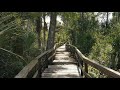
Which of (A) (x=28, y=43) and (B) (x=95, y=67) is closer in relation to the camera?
(B) (x=95, y=67)

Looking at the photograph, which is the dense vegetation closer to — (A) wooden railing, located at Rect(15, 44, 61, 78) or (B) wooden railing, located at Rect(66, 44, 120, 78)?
(A) wooden railing, located at Rect(15, 44, 61, 78)

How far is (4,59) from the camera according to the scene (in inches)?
500

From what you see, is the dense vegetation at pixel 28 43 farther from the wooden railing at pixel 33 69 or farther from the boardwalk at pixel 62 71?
the boardwalk at pixel 62 71

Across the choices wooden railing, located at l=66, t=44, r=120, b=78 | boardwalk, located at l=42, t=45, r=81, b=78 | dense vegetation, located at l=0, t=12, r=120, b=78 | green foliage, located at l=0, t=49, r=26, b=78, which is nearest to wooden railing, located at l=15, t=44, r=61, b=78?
dense vegetation, located at l=0, t=12, r=120, b=78

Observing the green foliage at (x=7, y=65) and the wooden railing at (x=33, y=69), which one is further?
the green foliage at (x=7, y=65)

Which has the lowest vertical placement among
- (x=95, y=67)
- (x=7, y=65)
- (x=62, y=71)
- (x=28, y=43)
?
(x=62, y=71)

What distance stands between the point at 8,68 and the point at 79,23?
1779 cm

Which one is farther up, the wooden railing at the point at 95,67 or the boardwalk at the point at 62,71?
the wooden railing at the point at 95,67

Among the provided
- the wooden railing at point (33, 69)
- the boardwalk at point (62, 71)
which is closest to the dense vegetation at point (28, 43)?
the wooden railing at point (33, 69)

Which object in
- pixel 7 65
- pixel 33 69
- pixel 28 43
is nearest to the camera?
pixel 33 69

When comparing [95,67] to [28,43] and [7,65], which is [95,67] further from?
[28,43]

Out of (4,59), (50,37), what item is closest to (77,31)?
(50,37)

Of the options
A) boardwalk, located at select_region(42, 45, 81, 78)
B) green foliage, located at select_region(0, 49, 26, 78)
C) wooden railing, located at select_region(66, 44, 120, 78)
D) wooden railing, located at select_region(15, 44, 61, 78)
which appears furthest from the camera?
green foliage, located at select_region(0, 49, 26, 78)

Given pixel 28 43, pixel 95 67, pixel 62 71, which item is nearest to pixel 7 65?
pixel 62 71
